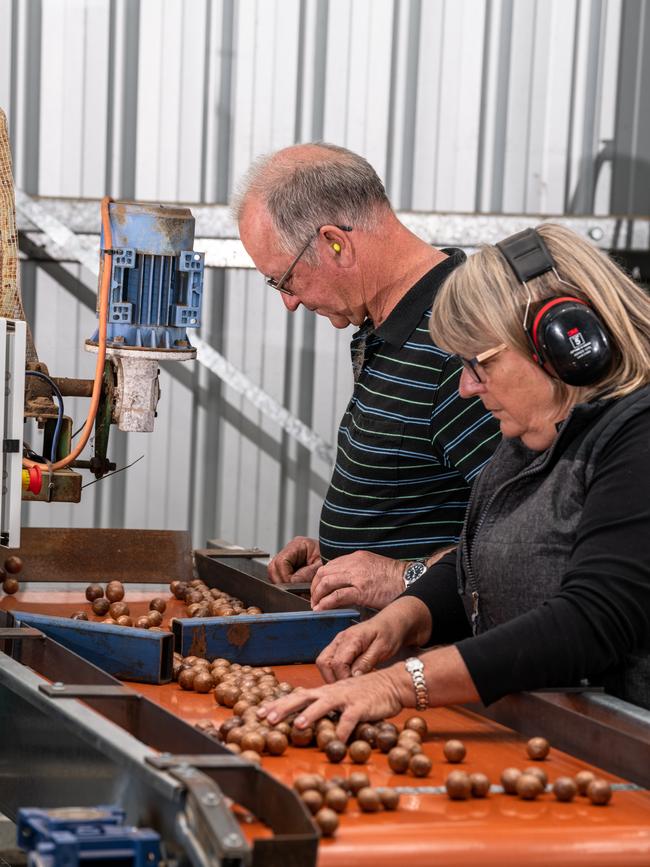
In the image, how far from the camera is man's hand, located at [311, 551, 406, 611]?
2383mm

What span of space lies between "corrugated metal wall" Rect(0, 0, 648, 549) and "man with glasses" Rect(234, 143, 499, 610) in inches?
120

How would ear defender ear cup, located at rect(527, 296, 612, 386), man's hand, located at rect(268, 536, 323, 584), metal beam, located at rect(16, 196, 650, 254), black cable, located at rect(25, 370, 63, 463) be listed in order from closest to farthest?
1. ear defender ear cup, located at rect(527, 296, 612, 386)
2. black cable, located at rect(25, 370, 63, 463)
3. man's hand, located at rect(268, 536, 323, 584)
4. metal beam, located at rect(16, 196, 650, 254)

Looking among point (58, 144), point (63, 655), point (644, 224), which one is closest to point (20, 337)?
point (63, 655)

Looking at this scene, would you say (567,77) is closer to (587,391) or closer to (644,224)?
(644,224)

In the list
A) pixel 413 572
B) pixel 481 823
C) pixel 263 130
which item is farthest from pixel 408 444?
pixel 263 130

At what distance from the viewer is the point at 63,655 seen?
192 cm

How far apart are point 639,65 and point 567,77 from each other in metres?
0.35

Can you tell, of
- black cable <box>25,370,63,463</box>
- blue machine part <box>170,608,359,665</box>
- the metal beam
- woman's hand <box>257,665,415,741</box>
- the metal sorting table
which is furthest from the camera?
the metal beam

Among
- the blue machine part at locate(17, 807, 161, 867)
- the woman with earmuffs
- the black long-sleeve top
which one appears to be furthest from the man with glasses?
the blue machine part at locate(17, 807, 161, 867)

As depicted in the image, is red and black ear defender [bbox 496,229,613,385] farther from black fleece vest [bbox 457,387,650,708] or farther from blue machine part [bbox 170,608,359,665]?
blue machine part [bbox 170,608,359,665]

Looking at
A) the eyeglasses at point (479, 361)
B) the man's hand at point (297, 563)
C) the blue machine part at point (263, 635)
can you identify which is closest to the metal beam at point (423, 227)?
the man's hand at point (297, 563)

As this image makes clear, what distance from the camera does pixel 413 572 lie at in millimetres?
2461

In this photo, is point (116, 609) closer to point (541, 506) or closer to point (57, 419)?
point (57, 419)

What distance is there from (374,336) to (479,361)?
0.82m
